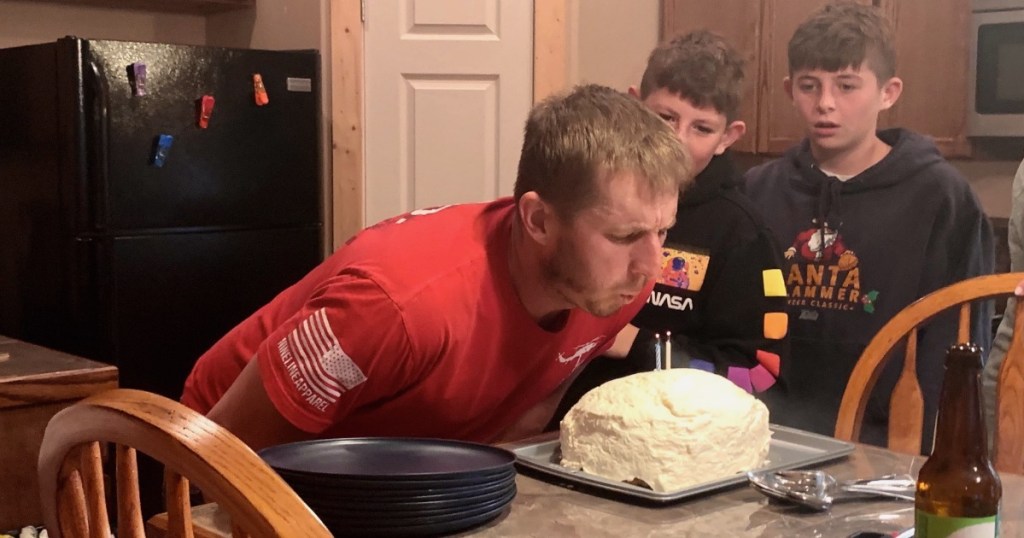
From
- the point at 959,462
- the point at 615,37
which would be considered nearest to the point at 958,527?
the point at 959,462

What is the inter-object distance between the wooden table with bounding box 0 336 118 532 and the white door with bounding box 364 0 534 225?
1505mm

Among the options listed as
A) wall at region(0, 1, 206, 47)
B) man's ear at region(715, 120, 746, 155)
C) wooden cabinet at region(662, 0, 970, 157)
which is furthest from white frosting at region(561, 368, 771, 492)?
wall at region(0, 1, 206, 47)

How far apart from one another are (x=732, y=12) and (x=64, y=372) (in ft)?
7.68

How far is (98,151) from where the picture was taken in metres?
2.94

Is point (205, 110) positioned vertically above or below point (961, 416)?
above

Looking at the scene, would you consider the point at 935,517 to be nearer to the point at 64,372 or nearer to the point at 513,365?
the point at 513,365

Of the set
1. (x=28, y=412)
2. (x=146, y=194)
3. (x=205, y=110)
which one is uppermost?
(x=205, y=110)

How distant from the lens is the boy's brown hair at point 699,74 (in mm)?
2002

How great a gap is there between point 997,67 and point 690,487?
230cm

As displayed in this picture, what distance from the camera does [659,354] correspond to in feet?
5.39

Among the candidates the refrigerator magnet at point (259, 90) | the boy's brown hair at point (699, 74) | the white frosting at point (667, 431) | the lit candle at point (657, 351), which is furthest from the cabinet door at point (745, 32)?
the white frosting at point (667, 431)

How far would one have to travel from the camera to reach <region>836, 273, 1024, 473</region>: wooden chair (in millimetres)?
1455

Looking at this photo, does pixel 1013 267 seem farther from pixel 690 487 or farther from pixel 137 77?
pixel 137 77

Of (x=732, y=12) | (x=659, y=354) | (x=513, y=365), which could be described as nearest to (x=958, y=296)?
(x=659, y=354)
